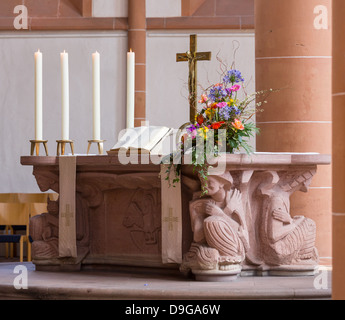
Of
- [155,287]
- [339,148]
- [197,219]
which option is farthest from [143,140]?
[339,148]

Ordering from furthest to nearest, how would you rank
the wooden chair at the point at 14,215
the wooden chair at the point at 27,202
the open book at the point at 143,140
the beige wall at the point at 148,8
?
the beige wall at the point at 148,8, the wooden chair at the point at 27,202, the wooden chair at the point at 14,215, the open book at the point at 143,140

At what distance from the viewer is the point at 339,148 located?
→ 353 centimetres

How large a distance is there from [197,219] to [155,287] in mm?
601

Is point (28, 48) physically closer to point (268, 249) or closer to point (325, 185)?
point (325, 185)

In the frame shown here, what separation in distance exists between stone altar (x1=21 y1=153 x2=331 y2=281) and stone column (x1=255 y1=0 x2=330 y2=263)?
5.48 ft

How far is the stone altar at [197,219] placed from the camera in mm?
5668

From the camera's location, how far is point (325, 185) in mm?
7676

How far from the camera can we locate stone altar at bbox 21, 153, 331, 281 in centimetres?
567

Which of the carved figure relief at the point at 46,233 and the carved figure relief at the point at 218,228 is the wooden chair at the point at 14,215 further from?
the carved figure relief at the point at 218,228

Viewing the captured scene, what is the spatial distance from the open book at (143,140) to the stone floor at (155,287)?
90cm

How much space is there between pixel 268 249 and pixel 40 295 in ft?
5.37

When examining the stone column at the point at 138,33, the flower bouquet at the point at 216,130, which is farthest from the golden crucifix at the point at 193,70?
the stone column at the point at 138,33
